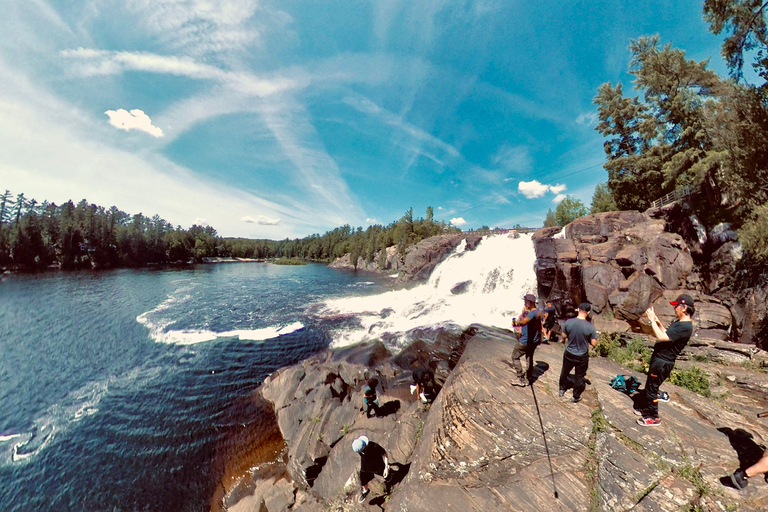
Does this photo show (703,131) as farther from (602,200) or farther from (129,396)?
(129,396)

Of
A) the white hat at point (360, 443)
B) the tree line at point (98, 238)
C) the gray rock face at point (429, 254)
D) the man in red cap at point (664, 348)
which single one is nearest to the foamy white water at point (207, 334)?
the white hat at point (360, 443)

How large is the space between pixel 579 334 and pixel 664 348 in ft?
4.71

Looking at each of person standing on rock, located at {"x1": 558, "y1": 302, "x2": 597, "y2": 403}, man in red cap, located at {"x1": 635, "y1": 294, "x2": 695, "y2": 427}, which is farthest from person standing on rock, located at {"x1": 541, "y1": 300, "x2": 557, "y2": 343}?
man in red cap, located at {"x1": 635, "y1": 294, "x2": 695, "y2": 427}

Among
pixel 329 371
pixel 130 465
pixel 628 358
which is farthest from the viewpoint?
pixel 329 371

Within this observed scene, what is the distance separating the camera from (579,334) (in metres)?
5.79

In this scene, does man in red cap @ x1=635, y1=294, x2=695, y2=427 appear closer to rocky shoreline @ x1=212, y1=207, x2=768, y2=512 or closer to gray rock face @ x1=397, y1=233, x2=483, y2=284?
rocky shoreline @ x1=212, y1=207, x2=768, y2=512

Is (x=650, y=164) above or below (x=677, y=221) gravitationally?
above

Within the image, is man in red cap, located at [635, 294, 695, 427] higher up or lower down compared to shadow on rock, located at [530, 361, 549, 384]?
higher up

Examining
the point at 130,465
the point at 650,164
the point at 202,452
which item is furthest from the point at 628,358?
the point at 650,164

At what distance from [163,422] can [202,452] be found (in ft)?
11.6

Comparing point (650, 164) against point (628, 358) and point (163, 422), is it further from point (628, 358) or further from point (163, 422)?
point (163, 422)

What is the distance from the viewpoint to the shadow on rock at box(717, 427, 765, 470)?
475 centimetres

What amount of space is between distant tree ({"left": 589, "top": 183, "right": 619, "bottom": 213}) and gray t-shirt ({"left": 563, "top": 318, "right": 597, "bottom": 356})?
44152 mm

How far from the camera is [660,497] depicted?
14.2 ft
